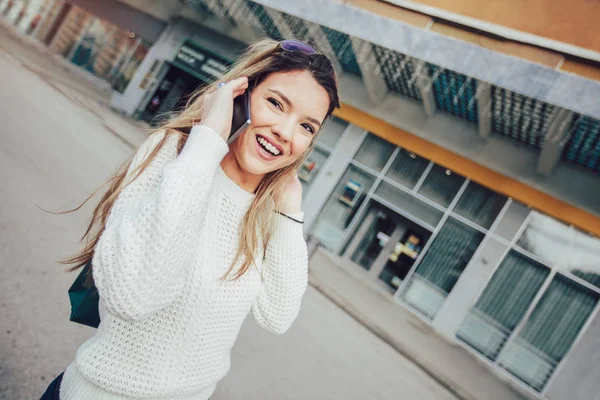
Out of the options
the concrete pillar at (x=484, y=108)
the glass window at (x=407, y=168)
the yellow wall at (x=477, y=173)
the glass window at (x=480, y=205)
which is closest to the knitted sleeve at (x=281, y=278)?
the yellow wall at (x=477, y=173)

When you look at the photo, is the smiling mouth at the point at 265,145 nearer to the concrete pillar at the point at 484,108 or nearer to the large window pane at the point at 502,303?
the concrete pillar at the point at 484,108

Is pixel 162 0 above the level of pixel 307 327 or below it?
above

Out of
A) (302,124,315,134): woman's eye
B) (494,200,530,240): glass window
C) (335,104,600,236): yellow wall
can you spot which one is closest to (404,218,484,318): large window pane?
(494,200,530,240): glass window

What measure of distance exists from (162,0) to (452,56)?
13.2 m

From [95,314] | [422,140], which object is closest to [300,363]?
[95,314]

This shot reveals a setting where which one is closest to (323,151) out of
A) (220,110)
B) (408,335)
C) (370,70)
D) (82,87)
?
(370,70)

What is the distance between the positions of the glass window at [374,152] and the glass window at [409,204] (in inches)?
25.5

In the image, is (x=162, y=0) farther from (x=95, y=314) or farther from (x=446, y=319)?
(x=95, y=314)

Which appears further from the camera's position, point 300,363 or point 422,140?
point 422,140

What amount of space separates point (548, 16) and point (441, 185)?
4.47 m

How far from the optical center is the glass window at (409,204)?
30.8 ft

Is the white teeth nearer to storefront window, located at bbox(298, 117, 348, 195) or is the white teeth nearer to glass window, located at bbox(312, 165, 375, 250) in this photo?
glass window, located at bbox(312, 165, 375, 250)

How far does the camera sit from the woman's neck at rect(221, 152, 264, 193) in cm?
135

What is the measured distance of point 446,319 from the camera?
876cm
